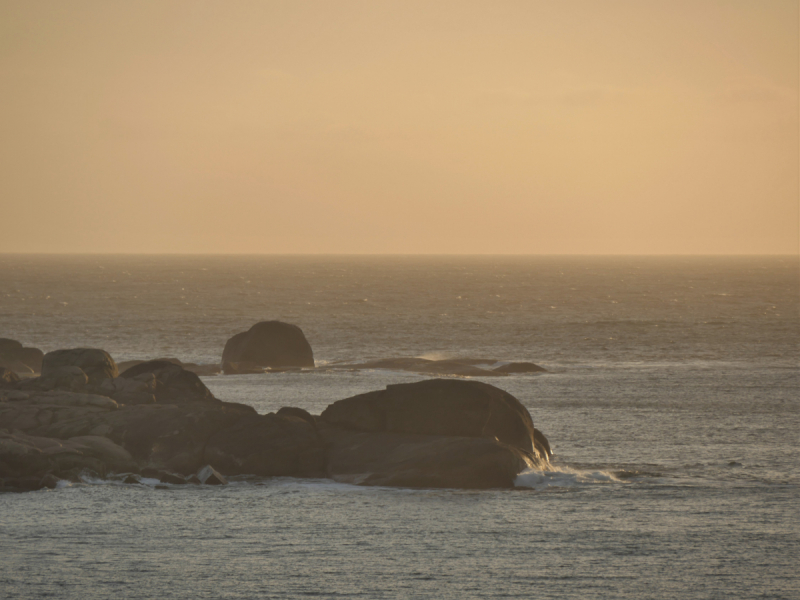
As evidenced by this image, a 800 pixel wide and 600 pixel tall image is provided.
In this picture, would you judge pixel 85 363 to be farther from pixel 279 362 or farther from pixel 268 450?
pixel 279 362

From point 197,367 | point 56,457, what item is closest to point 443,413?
point 56,457

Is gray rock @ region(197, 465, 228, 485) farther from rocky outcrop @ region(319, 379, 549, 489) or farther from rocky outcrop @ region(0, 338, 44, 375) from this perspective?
rocky outcrop @ region(0, 338, 44, 375)

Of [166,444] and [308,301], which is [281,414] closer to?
[166,444]

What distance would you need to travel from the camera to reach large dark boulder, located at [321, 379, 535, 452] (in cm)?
3300

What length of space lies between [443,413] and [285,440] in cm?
574

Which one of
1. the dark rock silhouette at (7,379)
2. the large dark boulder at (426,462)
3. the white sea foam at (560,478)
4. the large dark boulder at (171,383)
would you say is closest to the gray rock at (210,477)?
the large dark boulder at (426,462)

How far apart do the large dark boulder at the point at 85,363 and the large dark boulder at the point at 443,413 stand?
11709 millimetres

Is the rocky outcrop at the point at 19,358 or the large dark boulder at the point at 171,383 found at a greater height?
the large dark boulder at the point at 171,383

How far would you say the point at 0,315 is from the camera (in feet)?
357

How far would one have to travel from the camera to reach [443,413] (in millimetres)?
33188

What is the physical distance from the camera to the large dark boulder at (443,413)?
108 ft

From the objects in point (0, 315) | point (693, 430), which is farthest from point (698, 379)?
point (0, 315)

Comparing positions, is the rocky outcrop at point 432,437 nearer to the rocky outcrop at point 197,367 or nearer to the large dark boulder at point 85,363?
the large dark boulder at point 85,363

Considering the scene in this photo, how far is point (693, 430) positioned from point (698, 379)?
66.3ft
